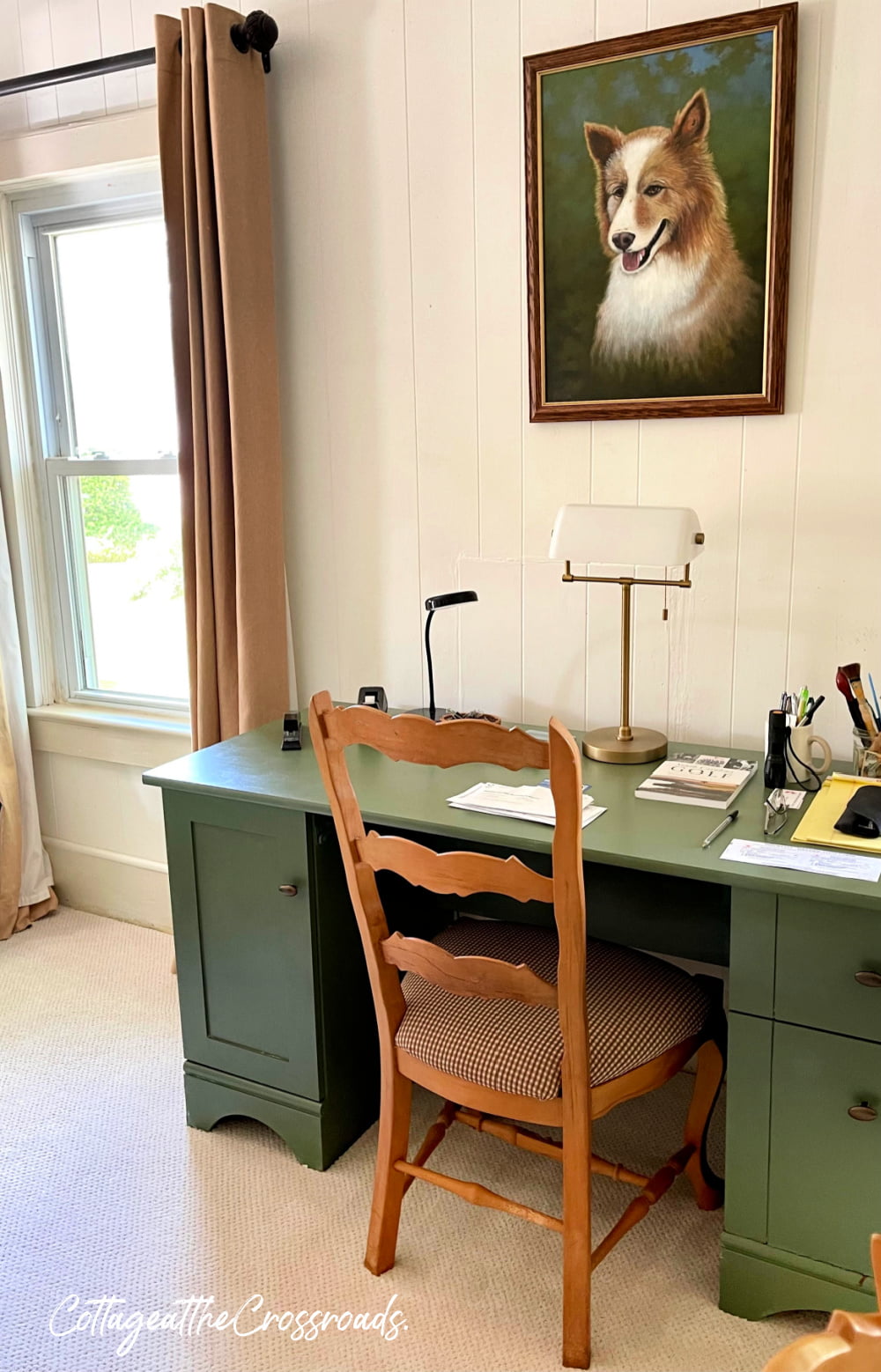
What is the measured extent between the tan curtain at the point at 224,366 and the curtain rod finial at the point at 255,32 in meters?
0.02

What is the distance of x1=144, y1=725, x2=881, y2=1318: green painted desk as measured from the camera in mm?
1463

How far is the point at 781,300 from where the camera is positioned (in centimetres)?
186

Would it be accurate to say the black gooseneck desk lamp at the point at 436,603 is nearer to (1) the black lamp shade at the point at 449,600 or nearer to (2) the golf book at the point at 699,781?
(1) the black lamp shade at the point at 449,600

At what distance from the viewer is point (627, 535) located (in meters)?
1.86

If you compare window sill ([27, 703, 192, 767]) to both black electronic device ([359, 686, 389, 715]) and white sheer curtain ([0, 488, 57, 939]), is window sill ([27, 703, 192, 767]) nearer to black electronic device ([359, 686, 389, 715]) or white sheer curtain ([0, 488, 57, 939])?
white sheer curtain ([0, 488, 57, 939])

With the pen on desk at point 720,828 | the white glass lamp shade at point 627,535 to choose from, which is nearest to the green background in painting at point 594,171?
the white glass lamp shade at point 627,535

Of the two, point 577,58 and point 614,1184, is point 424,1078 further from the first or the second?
point 577,58

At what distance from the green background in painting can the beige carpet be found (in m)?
1.44

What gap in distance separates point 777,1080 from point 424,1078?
0.52m

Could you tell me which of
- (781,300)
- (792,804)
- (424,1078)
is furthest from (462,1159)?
(781,300)

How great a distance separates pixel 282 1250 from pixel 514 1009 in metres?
0.61

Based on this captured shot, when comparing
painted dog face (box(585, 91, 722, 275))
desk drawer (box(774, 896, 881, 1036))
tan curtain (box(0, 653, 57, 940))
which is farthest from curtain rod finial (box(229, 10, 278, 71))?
desk drawer (box(774, 896, 881, 1036))

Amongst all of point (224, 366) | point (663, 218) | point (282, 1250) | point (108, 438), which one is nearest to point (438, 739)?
point (282, 1250)

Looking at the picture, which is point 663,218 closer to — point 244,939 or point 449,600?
point 449,600
